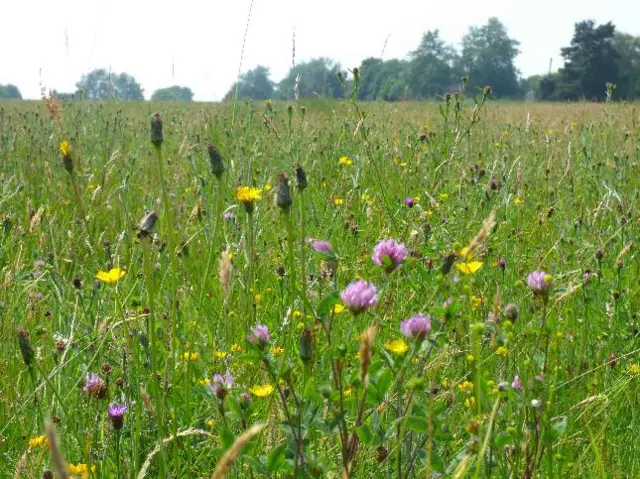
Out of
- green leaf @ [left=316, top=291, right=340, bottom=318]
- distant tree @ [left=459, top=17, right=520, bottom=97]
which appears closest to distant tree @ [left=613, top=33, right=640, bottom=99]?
distant tree @ [left=459, top=17, right=520, bottom=97]

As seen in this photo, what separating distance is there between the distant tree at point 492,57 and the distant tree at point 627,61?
1047 centimetres

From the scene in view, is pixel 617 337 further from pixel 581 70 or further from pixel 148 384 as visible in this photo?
pixel 581 70

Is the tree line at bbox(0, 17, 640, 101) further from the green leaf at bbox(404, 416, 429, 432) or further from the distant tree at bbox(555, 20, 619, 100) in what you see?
the green leaf at bbox(404, 416, 429, 432)

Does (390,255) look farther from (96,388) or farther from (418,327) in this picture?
(96,388)

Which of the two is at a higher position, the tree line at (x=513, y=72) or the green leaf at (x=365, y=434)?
the tree line at (x=513, y=72)

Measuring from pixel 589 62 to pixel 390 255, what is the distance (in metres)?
49.3

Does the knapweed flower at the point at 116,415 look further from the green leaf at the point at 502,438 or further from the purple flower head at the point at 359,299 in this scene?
the green leaf at the point at 502,438

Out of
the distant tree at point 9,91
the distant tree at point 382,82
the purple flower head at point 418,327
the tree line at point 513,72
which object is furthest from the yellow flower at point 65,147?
the distant tree at point 9,91

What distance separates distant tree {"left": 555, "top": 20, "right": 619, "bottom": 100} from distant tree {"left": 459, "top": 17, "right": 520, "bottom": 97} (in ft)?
36.2

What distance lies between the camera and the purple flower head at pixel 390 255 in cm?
113

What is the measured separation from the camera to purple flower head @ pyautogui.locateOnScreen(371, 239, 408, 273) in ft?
3.72

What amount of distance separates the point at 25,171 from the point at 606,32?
50.6m

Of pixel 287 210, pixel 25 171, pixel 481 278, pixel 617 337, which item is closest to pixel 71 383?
pixel 287 210

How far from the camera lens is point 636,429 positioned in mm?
1443
